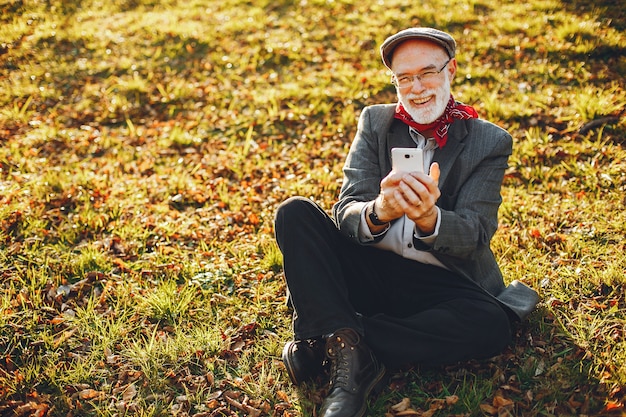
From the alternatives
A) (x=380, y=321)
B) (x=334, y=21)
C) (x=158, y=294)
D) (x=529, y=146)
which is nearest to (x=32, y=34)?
(x=334, y=21)

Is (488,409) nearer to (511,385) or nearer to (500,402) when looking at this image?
(500,402)

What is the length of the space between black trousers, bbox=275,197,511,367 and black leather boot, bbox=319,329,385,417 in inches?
2.8

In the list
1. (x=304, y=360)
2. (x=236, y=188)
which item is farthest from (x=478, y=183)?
(x=236, y=188)

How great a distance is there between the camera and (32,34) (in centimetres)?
930

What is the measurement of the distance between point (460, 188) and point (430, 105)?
1.81ft

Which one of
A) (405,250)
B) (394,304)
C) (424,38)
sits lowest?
(394,304)

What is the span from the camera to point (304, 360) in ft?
10.7

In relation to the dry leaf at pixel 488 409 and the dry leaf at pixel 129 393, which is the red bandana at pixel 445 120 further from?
the dry leaf at pixel 129 393

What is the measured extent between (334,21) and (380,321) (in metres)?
7.12

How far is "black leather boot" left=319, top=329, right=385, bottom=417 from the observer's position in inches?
116

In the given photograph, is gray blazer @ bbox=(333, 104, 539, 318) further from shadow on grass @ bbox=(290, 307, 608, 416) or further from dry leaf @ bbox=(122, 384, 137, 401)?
dry leaf @ bbox=(122, 384, 137, 401)

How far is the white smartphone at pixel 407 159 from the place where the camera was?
293 cm

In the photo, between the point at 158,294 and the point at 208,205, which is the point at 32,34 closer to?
the point at 208,205

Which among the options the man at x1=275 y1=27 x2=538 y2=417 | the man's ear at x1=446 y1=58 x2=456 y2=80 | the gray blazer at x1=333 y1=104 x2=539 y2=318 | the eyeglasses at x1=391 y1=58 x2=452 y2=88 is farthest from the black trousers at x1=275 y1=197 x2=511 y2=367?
the man's ear at x1=446 y1=58 x2=456 y2=80
